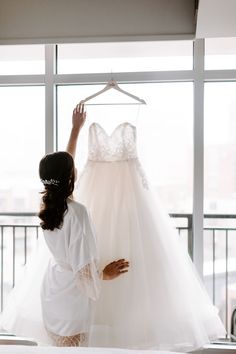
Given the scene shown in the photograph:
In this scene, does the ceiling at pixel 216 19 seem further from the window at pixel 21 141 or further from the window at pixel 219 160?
the window at pixel 21 141

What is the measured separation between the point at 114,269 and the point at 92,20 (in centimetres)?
165

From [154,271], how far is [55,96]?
1.42 metres

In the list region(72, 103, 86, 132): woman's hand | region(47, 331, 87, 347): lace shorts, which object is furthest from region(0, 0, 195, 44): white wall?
region(47, 331, 87, 347): lace shorts

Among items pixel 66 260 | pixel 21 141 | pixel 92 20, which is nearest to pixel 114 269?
pixel 66 260

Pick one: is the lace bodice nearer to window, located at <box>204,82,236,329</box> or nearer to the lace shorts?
window, located at <box>204,82,236,329</box>

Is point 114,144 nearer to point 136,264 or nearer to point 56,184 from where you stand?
point 56,184

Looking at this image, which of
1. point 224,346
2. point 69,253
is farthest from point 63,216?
point 224,346

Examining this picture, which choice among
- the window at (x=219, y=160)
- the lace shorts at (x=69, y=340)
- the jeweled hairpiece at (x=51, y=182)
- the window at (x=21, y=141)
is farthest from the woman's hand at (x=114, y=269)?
the window at (x=21, y=141)

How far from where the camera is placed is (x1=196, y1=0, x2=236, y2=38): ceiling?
224cm

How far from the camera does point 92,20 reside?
2.96 m

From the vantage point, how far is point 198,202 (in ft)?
9.80

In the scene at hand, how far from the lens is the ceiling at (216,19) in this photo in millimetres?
2244

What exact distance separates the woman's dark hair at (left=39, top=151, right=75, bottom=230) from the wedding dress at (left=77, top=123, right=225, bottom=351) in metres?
0.41

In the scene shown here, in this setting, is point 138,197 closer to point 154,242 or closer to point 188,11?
point 154,242
